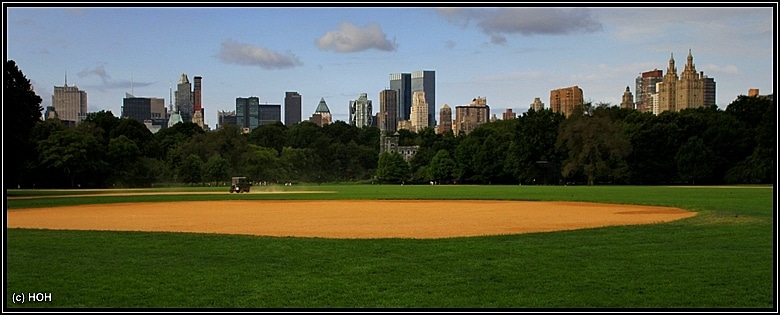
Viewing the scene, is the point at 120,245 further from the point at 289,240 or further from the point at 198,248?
the point at 289,240

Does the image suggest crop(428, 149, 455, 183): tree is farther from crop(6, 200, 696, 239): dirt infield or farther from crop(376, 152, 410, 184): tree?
crop(6, 200, 696, 239): dirt infield

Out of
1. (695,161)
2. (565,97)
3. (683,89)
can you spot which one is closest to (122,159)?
(695,161)

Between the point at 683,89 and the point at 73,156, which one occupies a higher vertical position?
the point at 683,89

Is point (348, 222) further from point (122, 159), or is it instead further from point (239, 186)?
point (122, 159)

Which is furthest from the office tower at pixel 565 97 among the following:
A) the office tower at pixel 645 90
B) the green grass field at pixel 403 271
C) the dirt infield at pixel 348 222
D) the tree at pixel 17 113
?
the green grass field at pixel 403 271

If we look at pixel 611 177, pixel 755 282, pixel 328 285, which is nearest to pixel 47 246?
pixel 328 285

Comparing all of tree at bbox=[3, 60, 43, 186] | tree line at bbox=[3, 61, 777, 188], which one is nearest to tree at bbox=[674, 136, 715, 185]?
tree line at bbox=[3, 61, 777, 188]
